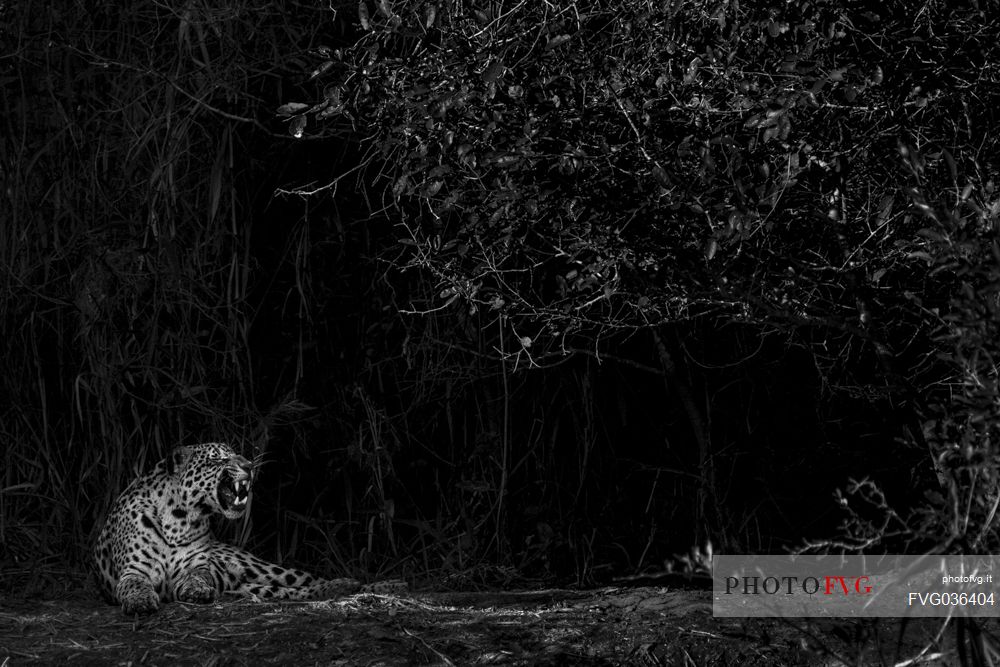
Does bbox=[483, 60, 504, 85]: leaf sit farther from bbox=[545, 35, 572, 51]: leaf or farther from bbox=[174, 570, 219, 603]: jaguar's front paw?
bbox=[174, 570, 219, 603]: jaguar's front paw

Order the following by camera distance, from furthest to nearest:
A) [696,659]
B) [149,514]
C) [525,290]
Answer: [525,290], [149,514], [696,659]

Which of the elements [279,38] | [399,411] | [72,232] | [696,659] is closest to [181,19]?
[279,38]

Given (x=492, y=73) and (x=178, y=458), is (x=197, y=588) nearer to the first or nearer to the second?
(x=178, y=458)

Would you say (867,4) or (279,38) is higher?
(279,38)

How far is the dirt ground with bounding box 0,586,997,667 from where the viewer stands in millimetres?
3631

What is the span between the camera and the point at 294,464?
568 cm

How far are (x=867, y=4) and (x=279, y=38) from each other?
3.16 m

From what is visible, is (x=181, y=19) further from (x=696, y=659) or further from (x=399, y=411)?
(x=696, y=659)

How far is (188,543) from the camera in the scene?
4879mm

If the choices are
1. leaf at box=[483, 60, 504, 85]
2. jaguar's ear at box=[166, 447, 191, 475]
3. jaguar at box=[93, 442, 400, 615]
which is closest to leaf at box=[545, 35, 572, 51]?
leaf at box=[483, 60, 504, 85]

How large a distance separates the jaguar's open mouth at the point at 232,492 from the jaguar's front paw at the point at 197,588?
27 cm

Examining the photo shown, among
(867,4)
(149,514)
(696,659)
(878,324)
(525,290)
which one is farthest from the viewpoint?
(525,290)

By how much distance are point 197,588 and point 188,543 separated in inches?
14.5

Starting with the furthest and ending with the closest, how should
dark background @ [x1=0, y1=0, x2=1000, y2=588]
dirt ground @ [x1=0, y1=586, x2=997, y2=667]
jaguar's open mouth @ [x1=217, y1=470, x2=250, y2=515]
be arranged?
dark background @ [x1=0, y1=0, x2=1000, y2=588] < jaguar's open mouth @ [x1=217, y1=470, x2=250, y2=515] < dirt ground @ [x1=0, y1=586, x2=997, y2=667]
